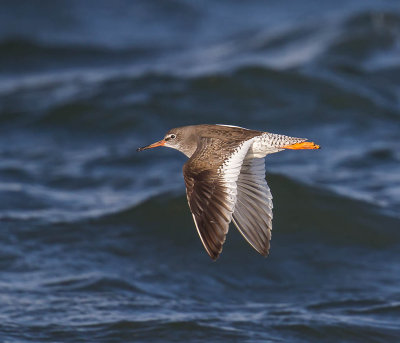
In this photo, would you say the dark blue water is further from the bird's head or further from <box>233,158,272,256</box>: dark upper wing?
the bird's head

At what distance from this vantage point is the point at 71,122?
1464 cm

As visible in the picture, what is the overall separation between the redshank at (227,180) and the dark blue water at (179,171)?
6.11ft

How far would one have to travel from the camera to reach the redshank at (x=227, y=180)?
240 inches

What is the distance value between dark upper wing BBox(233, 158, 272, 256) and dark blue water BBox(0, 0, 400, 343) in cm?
182

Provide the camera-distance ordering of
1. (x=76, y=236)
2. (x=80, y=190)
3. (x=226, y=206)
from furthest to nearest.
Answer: (x=80, y=190)
(x=76, y=236)
(x=226, y=206)

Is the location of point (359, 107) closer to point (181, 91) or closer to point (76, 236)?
point (181, 91)

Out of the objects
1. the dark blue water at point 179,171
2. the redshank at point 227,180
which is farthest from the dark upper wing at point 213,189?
the dark blue water at point 179,171

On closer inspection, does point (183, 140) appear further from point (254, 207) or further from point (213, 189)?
point (213, 189)

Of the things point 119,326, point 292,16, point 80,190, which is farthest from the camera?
point 292,16

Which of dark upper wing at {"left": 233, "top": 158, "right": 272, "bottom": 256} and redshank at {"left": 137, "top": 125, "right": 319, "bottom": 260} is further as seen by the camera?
dark upper wing at {"left": 233, "top": 158, "right": 272, "bottom": 256}

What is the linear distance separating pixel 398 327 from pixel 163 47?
462 inches

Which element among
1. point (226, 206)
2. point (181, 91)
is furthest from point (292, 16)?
point (226, 206)

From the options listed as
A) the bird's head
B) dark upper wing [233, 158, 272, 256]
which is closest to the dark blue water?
dark upper wing [233, 158, 272, 256]

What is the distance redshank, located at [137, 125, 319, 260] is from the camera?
6094mm
